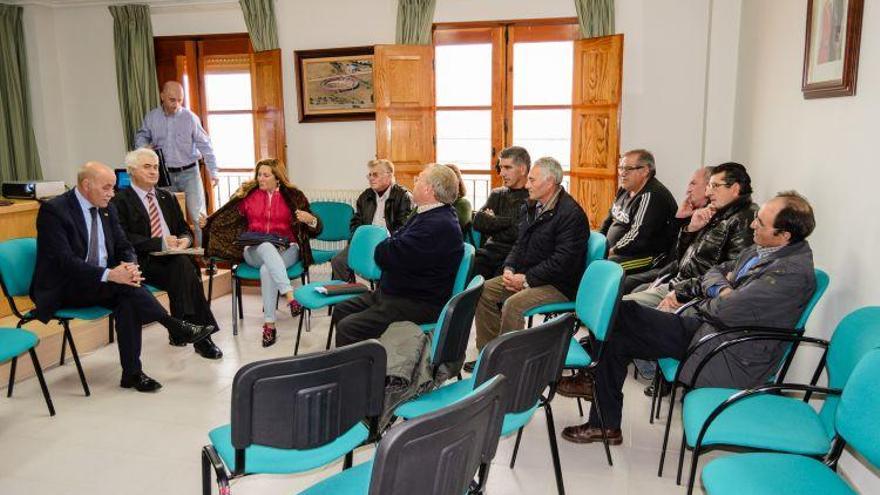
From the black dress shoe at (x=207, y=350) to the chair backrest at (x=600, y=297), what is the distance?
2.37 metres

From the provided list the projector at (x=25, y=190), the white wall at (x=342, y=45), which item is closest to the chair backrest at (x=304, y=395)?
the projector at (x=25, y=190)

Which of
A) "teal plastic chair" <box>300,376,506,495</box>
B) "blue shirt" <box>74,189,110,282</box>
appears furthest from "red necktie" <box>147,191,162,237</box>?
"teal plastic chair" <box>300,376,506,495</box>

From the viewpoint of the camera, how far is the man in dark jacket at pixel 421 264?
3.11 m

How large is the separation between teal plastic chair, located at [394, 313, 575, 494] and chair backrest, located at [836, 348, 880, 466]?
0.80 m

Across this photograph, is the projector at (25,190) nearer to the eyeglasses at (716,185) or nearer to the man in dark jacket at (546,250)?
the man in dark jacket at (546,250)

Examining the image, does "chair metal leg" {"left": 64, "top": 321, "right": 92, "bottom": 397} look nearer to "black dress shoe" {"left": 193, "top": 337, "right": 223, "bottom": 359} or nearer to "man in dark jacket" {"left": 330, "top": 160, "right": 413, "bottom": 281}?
"black dress shoe" {"left": 193, "top": 337, "right": 223, "bottom": 359}

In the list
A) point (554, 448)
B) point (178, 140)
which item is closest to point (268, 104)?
point (178, 140)

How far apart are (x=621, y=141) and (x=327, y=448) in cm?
450

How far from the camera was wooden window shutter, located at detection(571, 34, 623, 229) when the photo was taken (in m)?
5.28

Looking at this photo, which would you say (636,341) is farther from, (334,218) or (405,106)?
(405,106)

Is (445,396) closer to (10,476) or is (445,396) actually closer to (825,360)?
(825,360)

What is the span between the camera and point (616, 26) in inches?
218

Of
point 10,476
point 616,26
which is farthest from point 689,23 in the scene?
point 10,476

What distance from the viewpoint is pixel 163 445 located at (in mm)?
2994
